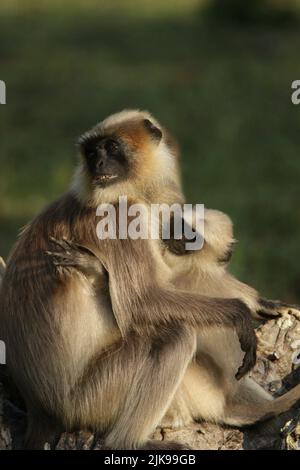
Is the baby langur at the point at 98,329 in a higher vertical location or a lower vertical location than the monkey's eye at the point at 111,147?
lower

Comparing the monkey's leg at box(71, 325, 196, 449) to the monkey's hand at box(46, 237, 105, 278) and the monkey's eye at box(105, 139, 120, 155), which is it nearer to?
the monkey's hand at box(46, 237, 105, 278)

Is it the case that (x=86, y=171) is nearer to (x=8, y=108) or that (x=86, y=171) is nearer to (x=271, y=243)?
(x=271, y=243)

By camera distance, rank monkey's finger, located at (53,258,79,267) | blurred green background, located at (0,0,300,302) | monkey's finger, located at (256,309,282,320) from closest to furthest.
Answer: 1. monkey's finger, located at (53,258,79,267)
2. monkey's finger, located at (256,309,282,320)
3. blurred green background, located at (0,0,300,302)

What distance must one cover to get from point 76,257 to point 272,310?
1.11m

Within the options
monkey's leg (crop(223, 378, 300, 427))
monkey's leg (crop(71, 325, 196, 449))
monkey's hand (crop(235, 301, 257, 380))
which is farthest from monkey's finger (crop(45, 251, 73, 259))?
monkey's leg (crop(223, 378, 300, 427))

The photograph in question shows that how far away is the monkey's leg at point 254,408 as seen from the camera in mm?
3994

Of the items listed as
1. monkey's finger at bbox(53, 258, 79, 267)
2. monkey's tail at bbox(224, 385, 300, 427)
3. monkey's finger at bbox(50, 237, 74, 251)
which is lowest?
monkey's tail at bbox(224, 385, 300, 427)

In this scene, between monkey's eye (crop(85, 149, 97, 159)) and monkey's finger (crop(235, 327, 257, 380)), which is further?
monkey's eye (crop(85, 149, 97, 159))

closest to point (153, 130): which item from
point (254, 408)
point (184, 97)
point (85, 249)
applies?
point (85, 249)

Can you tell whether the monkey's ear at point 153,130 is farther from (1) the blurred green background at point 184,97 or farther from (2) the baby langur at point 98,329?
(1) the blurred green background at point 184,97

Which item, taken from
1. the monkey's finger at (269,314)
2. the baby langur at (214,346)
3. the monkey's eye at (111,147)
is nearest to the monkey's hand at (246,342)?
the baby langur at (214,346)

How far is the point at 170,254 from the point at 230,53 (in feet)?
31.8

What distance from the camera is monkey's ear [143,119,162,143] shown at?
165 inches

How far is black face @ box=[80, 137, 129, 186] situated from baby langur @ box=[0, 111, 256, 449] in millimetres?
90
